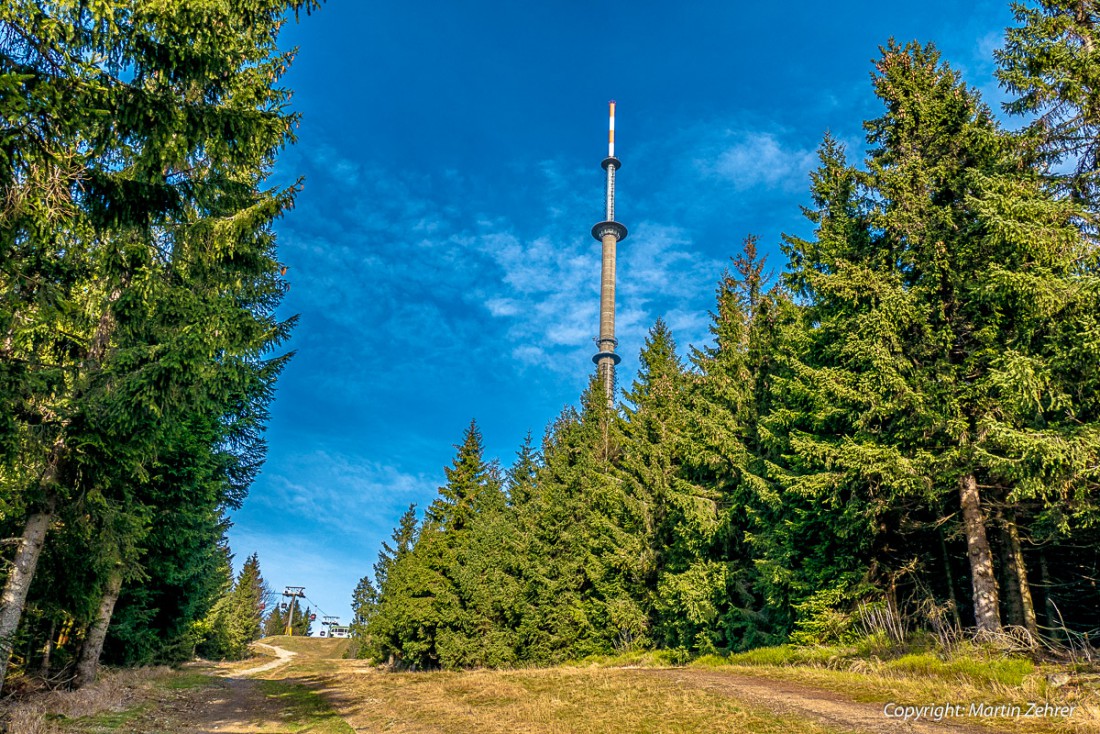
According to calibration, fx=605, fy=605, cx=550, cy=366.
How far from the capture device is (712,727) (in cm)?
899

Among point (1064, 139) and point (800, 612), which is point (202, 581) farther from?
point (1064, 139)

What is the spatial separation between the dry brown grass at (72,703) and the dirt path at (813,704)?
37.3 ft

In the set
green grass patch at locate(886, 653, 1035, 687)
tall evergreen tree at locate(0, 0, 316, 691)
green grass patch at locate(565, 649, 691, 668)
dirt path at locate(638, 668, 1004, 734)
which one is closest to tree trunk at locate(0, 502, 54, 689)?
tall evergreen tree at locate(0, 0, 316, 691)

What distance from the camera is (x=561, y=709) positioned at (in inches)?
479

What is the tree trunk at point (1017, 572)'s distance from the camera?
1254cm

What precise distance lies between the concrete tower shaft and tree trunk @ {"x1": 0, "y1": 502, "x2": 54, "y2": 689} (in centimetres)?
6719

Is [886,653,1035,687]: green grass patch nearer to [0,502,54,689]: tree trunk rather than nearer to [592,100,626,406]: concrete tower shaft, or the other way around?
[0,502,54,689]: tree trunk

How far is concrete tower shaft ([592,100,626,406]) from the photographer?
88.3 metres

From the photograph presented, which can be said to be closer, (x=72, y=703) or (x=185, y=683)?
(x=72, y=703)

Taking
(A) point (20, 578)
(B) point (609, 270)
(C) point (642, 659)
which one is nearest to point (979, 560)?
(C) point (642, 659)

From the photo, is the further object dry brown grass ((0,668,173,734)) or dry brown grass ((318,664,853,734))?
dry brown grass ((0,668,173,734))

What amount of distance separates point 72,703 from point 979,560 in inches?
775

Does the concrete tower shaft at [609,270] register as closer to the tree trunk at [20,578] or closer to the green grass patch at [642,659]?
the green grass patch at [642,659]

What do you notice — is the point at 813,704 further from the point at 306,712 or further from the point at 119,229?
the point at 306,712
